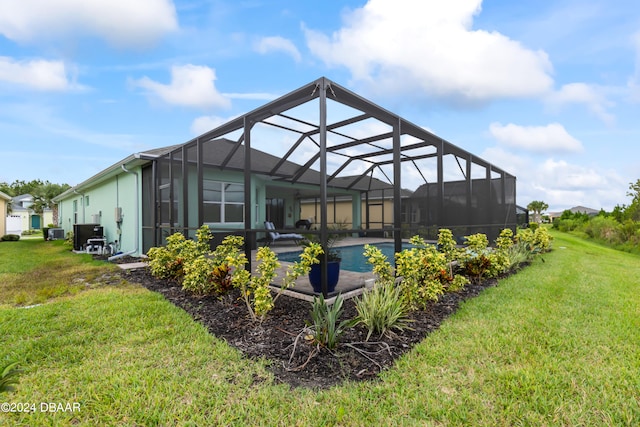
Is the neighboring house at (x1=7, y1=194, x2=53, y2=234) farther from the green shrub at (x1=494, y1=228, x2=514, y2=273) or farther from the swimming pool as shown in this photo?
the green shrub at (x1=494, y1=228, x2=514, y2=273)

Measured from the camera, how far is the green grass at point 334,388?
2037 millimetres

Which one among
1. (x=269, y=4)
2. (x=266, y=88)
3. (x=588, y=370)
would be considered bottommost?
(x=588, y=370)

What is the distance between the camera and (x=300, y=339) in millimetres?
3172

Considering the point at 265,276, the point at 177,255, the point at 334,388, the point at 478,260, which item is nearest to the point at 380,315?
the point at 334,388

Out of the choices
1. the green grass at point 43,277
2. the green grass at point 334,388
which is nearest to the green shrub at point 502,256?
the green grass at point 334,388

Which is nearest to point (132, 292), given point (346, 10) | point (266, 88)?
point (266, 88)

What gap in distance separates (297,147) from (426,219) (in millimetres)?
4615

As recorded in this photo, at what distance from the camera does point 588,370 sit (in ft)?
8.48

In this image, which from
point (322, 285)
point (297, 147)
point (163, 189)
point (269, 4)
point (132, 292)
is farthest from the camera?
point (297, 147)

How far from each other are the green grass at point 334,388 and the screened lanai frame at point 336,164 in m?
1.78

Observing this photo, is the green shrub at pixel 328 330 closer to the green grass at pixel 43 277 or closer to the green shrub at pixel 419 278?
the green shrub at pixel 419 278

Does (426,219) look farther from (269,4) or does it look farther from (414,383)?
(414,383)

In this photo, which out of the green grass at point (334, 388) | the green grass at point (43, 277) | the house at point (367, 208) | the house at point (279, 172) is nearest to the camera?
the green grass at point (334, 388)

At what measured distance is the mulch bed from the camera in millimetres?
2604
